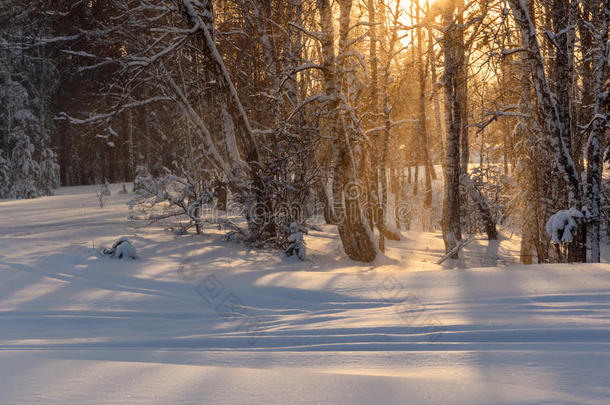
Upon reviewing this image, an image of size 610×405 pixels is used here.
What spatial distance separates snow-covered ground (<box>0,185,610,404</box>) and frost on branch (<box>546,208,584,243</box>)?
153 centimetres

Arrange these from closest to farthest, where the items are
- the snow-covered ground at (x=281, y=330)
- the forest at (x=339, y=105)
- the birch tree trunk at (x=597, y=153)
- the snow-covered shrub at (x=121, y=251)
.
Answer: the snow-covered ground at (x=281, y=330), the snow-covered shrub at (x=121, y=251), the birch tree trunk at (x=597, y=153), the forest at (x=339, y=105)

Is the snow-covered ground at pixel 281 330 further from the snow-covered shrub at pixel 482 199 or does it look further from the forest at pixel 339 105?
the snow-covered shrub at pixel 482 199

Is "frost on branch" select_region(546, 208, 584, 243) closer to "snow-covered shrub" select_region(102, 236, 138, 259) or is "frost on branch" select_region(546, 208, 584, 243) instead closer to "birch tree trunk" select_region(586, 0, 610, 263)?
"birch tree trunk" select_region(586, 0, 610, 263)

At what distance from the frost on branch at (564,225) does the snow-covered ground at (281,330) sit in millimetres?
1532

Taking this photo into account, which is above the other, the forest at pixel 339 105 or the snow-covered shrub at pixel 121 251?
the forest at pixel 339 105

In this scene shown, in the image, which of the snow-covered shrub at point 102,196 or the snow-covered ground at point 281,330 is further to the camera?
the snow-covered shrub at point 102,196

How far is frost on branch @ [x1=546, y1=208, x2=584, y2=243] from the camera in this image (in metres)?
7.18

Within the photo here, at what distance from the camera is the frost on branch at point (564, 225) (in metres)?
7.18

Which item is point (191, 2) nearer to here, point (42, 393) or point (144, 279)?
point (144, 279)

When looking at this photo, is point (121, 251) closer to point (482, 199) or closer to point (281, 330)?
point (281, 330)

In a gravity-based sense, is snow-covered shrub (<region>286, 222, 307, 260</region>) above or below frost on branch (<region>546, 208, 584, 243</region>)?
below

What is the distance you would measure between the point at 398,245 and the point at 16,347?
37.0 ft

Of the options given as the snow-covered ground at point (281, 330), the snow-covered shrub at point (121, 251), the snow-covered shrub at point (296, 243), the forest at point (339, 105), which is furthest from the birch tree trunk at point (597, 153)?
the snow-covered shrub at point (121, 251)

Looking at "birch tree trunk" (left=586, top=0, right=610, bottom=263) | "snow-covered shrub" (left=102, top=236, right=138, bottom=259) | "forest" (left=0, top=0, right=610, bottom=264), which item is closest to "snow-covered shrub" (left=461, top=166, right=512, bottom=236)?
"forest" (left=0, top=0, right=610, bottom=264)
